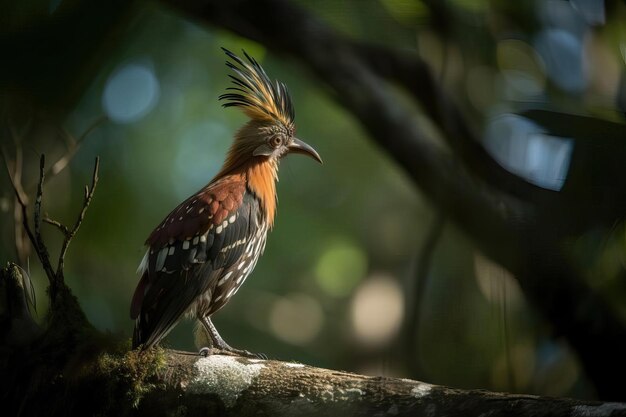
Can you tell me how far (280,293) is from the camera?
2.26m

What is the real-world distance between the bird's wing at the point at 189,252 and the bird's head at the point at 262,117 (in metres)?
0.15

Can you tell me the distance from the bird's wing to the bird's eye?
0.18m

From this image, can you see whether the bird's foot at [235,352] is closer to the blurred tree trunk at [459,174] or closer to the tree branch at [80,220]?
the tree branch at [80,220]

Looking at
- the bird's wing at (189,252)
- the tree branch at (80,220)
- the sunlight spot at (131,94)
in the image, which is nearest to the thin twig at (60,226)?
the tree branch at (80,220)

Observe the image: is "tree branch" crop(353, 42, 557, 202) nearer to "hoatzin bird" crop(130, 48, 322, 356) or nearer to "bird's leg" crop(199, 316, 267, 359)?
"hoatzin bird" crop(130, 48, 322, 356)

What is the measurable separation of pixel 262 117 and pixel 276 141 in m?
0.08

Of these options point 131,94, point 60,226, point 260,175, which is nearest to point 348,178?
point 260,175

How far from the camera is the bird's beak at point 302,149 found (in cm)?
220

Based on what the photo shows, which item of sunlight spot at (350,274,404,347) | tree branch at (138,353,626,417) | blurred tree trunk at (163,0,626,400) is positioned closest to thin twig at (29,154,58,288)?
tree branch at (138,353,626,417)

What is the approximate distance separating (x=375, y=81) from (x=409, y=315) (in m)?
0.75

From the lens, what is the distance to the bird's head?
7.29 ft

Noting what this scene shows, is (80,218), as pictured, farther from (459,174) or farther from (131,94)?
(459,174)

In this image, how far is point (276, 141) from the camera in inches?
87.9

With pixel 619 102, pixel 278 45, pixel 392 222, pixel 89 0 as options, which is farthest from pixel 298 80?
pixel 619 102
